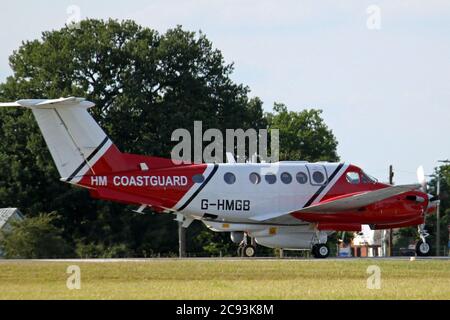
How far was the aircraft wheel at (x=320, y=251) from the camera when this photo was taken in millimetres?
46088

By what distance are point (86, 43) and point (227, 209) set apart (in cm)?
2792

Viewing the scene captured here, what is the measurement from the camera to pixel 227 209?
151 ft

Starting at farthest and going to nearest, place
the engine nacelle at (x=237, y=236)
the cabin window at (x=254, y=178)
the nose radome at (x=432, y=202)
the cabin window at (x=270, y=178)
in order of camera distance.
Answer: the nose radome at (x=432, y=202) → the engine nacelle at (x=237, y=236) → the cabin window at (x=270, y=178) → the cabin window at (x=254, y=178)

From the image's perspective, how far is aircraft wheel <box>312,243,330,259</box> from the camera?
4609 cm

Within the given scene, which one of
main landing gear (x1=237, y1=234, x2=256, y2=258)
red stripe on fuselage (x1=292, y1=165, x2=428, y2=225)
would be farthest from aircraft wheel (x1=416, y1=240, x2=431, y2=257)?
main landing gear (x1=237, y1=234, x2=256, y2=258)

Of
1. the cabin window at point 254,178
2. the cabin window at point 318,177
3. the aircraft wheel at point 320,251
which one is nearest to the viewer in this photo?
the aircraft wheel at point 320,251

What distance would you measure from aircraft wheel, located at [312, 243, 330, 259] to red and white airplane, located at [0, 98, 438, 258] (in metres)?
0.04

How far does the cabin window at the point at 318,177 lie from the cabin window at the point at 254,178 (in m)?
2.28

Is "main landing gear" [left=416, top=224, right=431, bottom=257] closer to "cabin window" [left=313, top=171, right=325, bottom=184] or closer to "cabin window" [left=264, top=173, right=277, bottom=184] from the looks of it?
"cabin window" [left=313, top=171, right=325, bottom=184]

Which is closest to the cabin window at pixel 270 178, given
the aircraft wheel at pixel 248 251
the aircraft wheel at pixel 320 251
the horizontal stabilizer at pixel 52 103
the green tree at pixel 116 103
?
the aircraft wheel at pixel 320 251

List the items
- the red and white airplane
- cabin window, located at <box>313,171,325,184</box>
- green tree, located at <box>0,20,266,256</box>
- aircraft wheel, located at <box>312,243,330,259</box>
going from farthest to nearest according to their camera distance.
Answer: green tree, located at <box>0,20,266,256</box>, cabin window, located at <box>313,171,325,184</box>, aircraft wheel, located at <box>312,243,330,259</box>, the red and white airplane

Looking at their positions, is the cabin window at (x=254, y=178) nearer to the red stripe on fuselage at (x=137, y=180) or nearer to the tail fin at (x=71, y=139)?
the red stripe on fuselage at (x=137, y=180)

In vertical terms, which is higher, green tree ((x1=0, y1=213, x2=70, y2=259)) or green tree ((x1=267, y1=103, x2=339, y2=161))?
green tree ((x1=267, y1=103, x2=339, y2=161))

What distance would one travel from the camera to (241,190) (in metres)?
46.1
